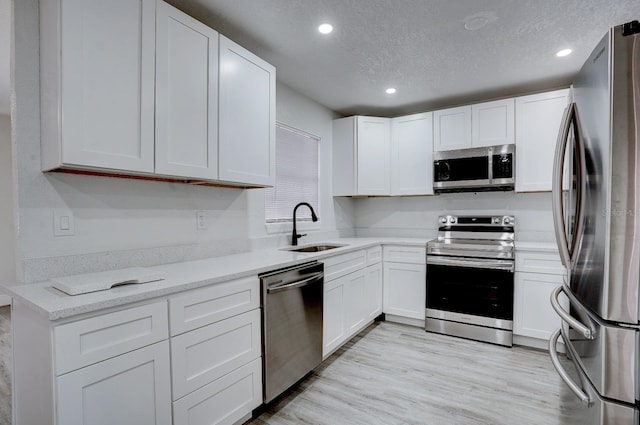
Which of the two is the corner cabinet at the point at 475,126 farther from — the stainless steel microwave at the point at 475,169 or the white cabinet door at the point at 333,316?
the white cabinet door at the point at 333,316

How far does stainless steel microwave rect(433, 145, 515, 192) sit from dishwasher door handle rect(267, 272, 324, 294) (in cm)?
202

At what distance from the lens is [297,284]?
7.09 ft

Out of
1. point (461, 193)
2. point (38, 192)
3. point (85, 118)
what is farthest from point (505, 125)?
point (38, 192)

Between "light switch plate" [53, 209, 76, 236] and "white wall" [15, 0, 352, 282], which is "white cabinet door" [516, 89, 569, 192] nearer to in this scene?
"white wall" [15, 0, 352, 282]

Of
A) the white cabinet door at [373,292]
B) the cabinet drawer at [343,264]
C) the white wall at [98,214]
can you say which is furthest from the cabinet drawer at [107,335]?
the white cabinet door at [373,292]

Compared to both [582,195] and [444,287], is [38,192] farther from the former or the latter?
[444,287]

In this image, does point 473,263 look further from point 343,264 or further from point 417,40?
point 417,40

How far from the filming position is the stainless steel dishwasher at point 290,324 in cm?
194

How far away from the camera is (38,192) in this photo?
4.96ft

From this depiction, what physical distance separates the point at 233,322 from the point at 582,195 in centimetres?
173

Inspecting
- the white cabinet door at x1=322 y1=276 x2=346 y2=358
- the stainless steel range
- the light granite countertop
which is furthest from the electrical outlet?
the stainless steel range

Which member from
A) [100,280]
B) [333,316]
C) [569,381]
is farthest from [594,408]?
[100,280]

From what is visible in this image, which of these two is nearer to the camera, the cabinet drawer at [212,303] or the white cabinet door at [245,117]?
the cabinet drawer at [212,303]

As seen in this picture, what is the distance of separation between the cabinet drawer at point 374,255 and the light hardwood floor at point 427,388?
0.82 metres
